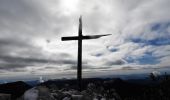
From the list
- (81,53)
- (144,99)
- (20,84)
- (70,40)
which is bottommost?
(144,99)

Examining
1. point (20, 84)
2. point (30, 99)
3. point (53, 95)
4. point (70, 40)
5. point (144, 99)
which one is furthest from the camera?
point (144, 99)

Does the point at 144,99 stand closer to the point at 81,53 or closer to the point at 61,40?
the point at 81,53

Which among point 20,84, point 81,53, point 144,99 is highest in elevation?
point 81,53

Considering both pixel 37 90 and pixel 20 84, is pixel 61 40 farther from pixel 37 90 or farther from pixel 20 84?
pixel 37 90

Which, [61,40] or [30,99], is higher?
[61,40]

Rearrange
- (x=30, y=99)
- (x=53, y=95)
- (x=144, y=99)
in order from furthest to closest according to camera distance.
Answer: (x=144, y=99) < (x=53, y=95) < (x=30, y=99)

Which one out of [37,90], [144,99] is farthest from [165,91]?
[37,90]

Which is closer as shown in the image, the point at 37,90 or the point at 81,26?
the point at 37,90

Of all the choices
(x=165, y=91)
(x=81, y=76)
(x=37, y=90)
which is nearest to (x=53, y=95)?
(x=37, y=90)

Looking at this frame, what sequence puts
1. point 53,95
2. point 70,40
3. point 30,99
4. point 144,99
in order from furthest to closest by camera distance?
1. point 144,99
2. point 70,40
3. point 53,95
4. point 30,99
